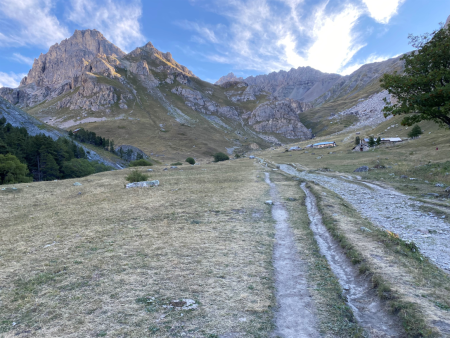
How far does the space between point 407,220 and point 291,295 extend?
11385 millimetres

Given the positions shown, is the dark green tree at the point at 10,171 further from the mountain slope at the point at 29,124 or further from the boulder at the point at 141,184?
the mountain slope at the point at 29,124

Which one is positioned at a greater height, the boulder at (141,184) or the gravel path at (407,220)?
the boulder at (141,184)

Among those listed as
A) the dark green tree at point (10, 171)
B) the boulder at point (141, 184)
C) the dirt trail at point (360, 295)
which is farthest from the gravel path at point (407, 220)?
the dark green tree at point (10, 171)

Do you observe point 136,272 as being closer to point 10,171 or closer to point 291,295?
point 291,295

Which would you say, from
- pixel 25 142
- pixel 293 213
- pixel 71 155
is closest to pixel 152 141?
pixel 71 155

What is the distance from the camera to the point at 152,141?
7293 inches

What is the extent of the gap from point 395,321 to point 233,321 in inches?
156

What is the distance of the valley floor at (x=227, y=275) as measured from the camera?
569cm

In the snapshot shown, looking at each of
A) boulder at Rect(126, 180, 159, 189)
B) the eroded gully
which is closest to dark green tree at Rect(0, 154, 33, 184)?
boulder at Rect(126, 180, 159, 189)

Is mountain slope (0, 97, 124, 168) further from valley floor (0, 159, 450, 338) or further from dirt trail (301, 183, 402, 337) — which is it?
dirt trail (301, 183, 402, 337)

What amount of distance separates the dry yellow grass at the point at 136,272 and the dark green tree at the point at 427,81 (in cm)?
1591

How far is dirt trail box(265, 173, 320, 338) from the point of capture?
5.65 meters

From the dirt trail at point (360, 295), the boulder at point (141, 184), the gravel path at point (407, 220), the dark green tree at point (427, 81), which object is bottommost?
the gravel path at point (407, 220)

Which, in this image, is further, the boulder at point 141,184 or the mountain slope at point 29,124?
the mountain slope at point 29,124
